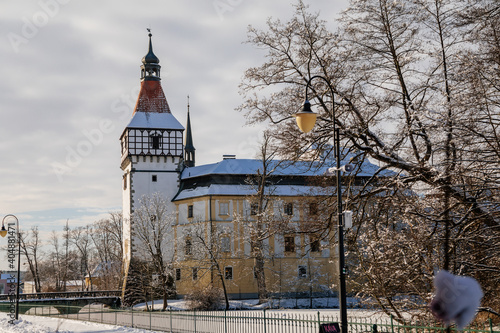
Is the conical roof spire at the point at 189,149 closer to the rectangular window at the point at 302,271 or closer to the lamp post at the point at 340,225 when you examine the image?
the rectangular window at the point at 302,271

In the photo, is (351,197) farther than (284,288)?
No

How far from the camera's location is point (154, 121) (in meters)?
60.1

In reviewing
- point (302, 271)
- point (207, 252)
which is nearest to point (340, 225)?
point (207, 252)

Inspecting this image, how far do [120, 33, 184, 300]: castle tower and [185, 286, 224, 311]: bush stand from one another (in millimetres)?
17296

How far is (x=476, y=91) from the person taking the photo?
456 inches

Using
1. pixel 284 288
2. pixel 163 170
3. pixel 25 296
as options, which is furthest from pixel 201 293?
pixel 25 296

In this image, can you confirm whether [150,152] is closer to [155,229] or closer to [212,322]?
[155,229]

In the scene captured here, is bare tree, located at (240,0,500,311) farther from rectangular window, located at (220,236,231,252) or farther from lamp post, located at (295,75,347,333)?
rectangular window, located at (220,236,231,252)

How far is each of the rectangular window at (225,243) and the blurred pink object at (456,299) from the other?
5505 cm

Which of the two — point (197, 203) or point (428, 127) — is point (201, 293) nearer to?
point (197, 203)

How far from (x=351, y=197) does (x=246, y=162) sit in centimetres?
4504

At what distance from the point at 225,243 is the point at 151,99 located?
18.8 metres

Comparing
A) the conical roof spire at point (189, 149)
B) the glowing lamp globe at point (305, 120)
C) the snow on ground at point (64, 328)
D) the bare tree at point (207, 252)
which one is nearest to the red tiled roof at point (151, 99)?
the bare tree at point (207, 252)

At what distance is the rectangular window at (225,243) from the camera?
186ft
